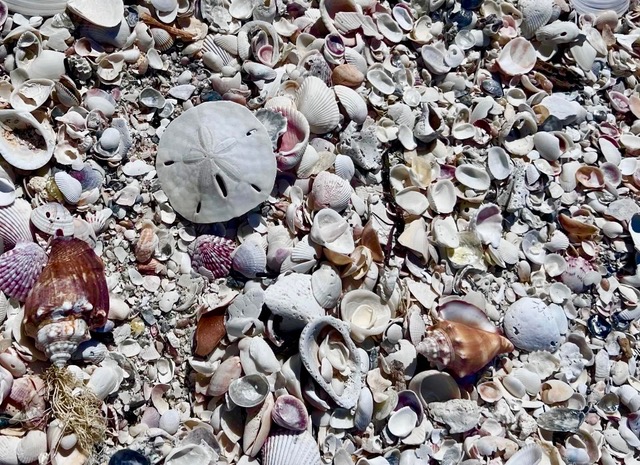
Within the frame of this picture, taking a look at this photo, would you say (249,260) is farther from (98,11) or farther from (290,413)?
(98,11)

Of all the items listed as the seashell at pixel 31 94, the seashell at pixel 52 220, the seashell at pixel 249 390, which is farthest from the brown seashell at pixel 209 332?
the seashell at pixel 31 94

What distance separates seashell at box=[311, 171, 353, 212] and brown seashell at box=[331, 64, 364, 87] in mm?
556

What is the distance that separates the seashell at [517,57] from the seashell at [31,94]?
2.23m

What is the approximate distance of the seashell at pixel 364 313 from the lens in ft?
7.82

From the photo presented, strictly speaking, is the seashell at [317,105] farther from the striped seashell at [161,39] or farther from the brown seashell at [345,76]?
the striped seashell at [161,39]

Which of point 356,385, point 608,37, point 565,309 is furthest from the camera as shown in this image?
point 608,37

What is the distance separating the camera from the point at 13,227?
7.19 ft

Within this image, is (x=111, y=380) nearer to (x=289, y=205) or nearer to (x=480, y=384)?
(x=289, y=205)

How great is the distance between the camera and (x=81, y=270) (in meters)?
2.16

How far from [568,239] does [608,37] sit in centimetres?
144

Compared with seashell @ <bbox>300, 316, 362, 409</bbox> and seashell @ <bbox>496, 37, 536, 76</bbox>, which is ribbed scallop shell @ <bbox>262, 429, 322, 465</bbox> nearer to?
A: seashell @ <bbox>300, 316, 362, 409</bbox>

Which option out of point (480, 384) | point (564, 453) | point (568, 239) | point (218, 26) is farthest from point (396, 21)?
point (564, 453)

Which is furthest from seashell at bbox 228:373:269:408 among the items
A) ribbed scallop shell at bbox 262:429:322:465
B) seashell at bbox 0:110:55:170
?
seashell at bbox 0:110:55:170

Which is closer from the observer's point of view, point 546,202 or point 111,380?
point 111,380
